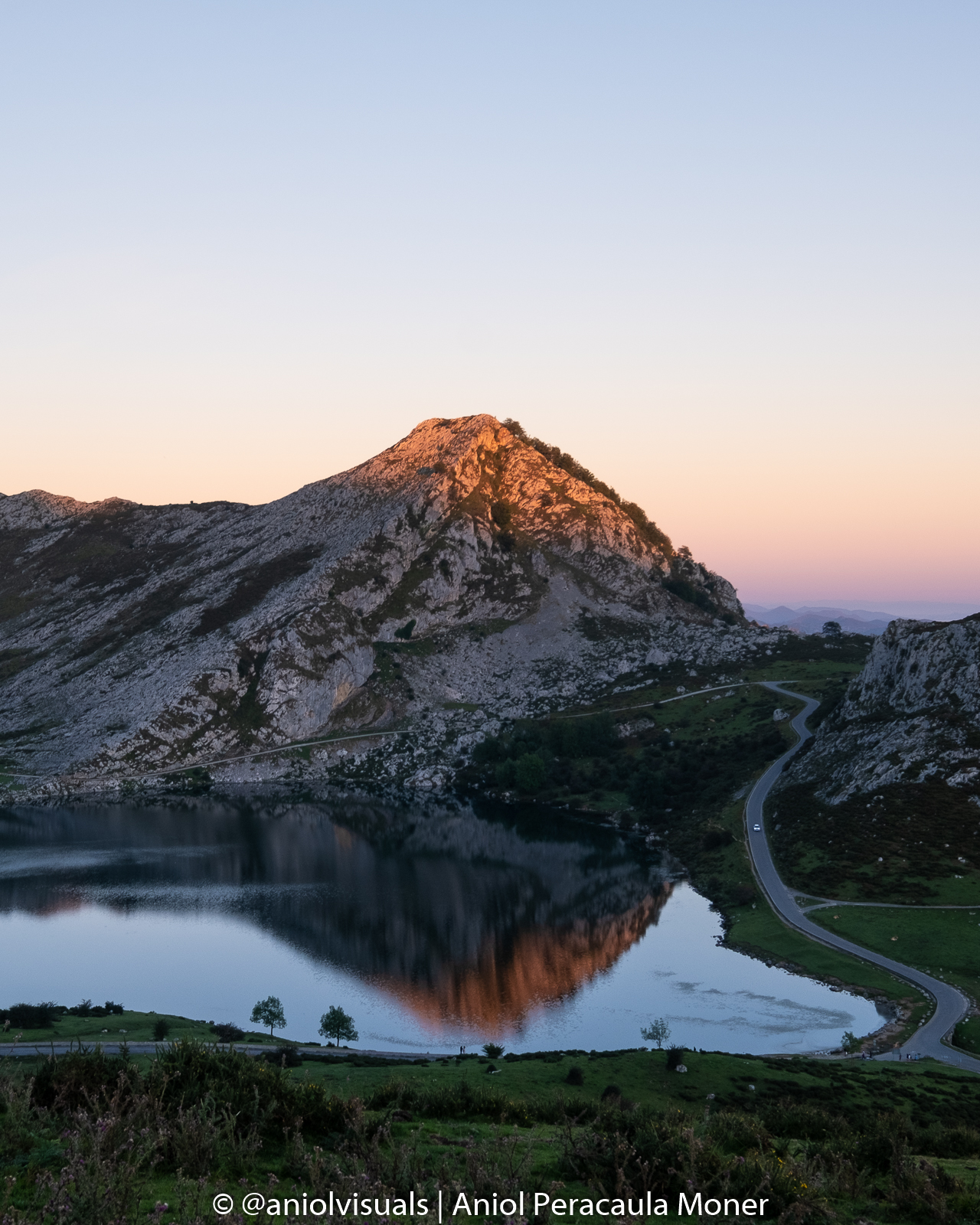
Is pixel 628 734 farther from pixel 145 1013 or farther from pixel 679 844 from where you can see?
pixel 145 1013

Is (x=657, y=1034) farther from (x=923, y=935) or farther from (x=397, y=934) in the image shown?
(x=397, y=934)

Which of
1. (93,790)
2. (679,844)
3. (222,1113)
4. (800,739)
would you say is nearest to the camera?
(222,1113)

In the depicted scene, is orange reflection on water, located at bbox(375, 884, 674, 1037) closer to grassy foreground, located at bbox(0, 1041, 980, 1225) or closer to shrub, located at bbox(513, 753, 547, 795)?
grassy foreground, located at bbox(0, 1041, 980, 1225)

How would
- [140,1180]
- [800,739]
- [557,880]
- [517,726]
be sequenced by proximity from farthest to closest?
[517,726] < [800,739] < [557,880] < [140,1180]

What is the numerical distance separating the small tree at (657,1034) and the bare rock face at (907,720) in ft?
186

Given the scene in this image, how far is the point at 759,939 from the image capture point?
9119cm

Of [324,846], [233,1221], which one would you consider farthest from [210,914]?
[233,1221]

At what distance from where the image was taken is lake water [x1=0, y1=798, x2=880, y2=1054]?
7400 centimetres

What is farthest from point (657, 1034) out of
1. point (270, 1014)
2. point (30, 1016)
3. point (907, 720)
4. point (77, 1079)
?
point (907, 720)

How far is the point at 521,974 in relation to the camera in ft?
278

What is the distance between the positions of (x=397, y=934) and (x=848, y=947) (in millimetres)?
43141

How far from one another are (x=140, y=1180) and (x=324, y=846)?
11448 centimetres

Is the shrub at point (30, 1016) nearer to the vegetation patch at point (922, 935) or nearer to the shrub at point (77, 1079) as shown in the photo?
the shrub at point (77, 1079)

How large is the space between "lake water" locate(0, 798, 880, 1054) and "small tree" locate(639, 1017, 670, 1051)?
1.11 meters
